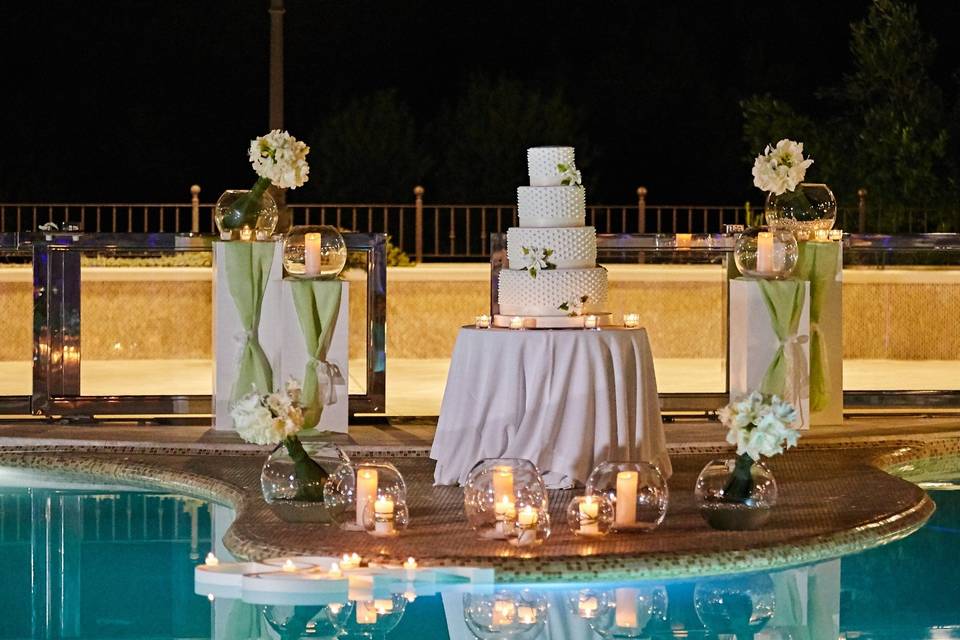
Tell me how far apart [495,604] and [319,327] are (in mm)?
3326

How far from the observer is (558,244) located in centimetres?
708

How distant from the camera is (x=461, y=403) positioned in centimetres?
699

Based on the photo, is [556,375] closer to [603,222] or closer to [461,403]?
[461,403]

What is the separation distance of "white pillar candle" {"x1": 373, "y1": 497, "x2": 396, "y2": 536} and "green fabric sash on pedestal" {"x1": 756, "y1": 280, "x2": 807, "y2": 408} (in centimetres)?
305

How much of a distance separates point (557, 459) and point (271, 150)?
2.44 metres

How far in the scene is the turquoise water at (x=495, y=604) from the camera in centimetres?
493

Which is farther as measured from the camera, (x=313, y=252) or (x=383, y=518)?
(x=313, y=252)

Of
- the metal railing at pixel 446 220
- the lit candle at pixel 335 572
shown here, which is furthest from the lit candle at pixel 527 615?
the metal railing at pixel 446 220

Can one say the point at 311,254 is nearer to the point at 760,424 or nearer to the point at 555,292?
the point at 555,292

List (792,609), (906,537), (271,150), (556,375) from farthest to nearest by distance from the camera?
(271,150) < (556,375) < (906,537) < (792,609)

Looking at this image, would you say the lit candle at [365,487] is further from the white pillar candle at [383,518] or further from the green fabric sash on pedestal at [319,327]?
the green fabric sash on pedestal at [319,327]

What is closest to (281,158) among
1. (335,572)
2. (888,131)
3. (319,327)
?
(319,327)

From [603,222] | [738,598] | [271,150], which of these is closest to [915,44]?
[603,222]

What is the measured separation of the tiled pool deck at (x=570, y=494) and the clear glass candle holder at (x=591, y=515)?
0.20ft
